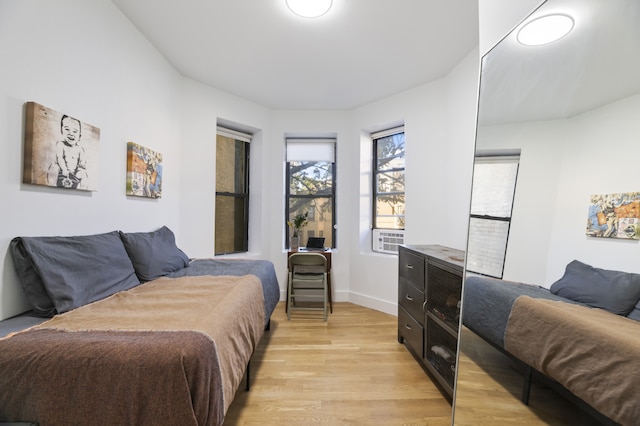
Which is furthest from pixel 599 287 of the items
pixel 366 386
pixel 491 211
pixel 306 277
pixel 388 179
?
pixel 388 179

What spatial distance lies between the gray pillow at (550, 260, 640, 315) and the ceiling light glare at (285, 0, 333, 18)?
6.70ft

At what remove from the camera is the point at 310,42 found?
2.19 metres

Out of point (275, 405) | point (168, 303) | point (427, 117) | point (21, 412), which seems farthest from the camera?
point (427, 117)

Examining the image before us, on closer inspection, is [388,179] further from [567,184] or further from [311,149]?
[567,184]

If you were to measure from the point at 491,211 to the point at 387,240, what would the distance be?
2.41 metres

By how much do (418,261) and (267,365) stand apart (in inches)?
58.6

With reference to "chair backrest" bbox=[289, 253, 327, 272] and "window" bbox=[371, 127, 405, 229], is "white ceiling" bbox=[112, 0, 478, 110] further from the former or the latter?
"chair backrest" bbox=[289, 253, 327, 272]

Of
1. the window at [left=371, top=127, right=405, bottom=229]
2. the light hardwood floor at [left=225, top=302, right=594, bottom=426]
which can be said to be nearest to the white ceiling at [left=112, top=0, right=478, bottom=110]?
the window at [left=371, top=127, right=405, bottom=229]

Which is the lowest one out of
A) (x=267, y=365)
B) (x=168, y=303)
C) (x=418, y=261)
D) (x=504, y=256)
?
(x=267, y=365)

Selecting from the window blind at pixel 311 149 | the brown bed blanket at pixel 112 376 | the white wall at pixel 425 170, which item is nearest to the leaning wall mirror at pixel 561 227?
the brown bed blanket at pixel 112 376

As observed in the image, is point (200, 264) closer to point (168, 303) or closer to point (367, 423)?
point (168, 303)

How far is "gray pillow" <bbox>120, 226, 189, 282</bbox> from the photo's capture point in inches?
72.1

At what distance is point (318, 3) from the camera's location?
174cm

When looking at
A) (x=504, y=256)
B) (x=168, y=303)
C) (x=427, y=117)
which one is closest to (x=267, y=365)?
(x=168, y=303)
